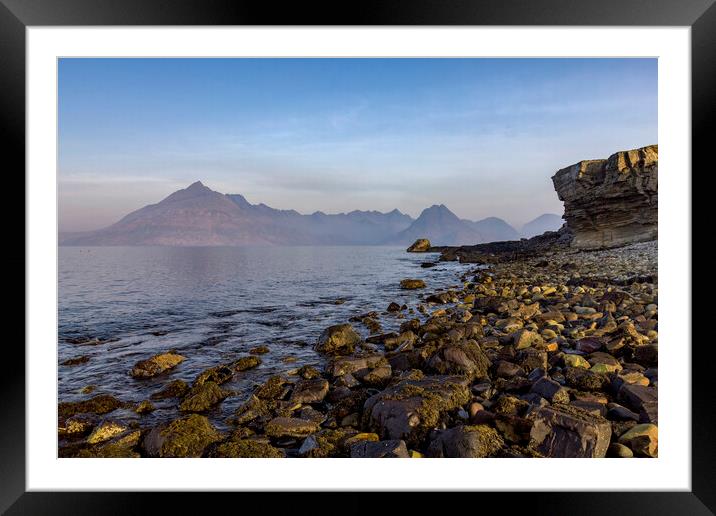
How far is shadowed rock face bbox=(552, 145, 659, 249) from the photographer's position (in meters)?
23.6

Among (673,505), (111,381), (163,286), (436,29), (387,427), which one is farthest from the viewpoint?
(163,286)

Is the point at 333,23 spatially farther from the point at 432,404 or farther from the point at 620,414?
the point at 620,414

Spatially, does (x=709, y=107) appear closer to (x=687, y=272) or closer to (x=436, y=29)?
(x=687, y=272)

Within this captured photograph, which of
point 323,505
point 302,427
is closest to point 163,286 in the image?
point 302,427

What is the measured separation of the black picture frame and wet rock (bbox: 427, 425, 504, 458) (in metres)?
0.74

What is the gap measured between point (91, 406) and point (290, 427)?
10.5 feet

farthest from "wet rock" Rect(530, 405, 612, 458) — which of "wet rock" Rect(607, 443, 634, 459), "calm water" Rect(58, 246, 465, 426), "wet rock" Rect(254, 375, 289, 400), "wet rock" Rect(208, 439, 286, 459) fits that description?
"calm water" Rect(58, 246, 465, 426)

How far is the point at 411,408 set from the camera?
12.6 ft

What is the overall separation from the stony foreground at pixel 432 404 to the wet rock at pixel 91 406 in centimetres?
2

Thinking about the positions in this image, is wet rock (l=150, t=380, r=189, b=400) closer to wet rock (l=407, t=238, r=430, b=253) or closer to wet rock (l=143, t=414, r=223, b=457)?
wet rock (l=143, t=414, r=223, b=457)

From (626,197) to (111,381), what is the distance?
28814mm

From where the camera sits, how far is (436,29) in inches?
106

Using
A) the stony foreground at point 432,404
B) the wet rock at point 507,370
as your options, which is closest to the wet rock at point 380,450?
the stony foreground at point 432,404

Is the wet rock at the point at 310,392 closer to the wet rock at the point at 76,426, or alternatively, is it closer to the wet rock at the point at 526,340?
the wet rock at the point at 76,426
